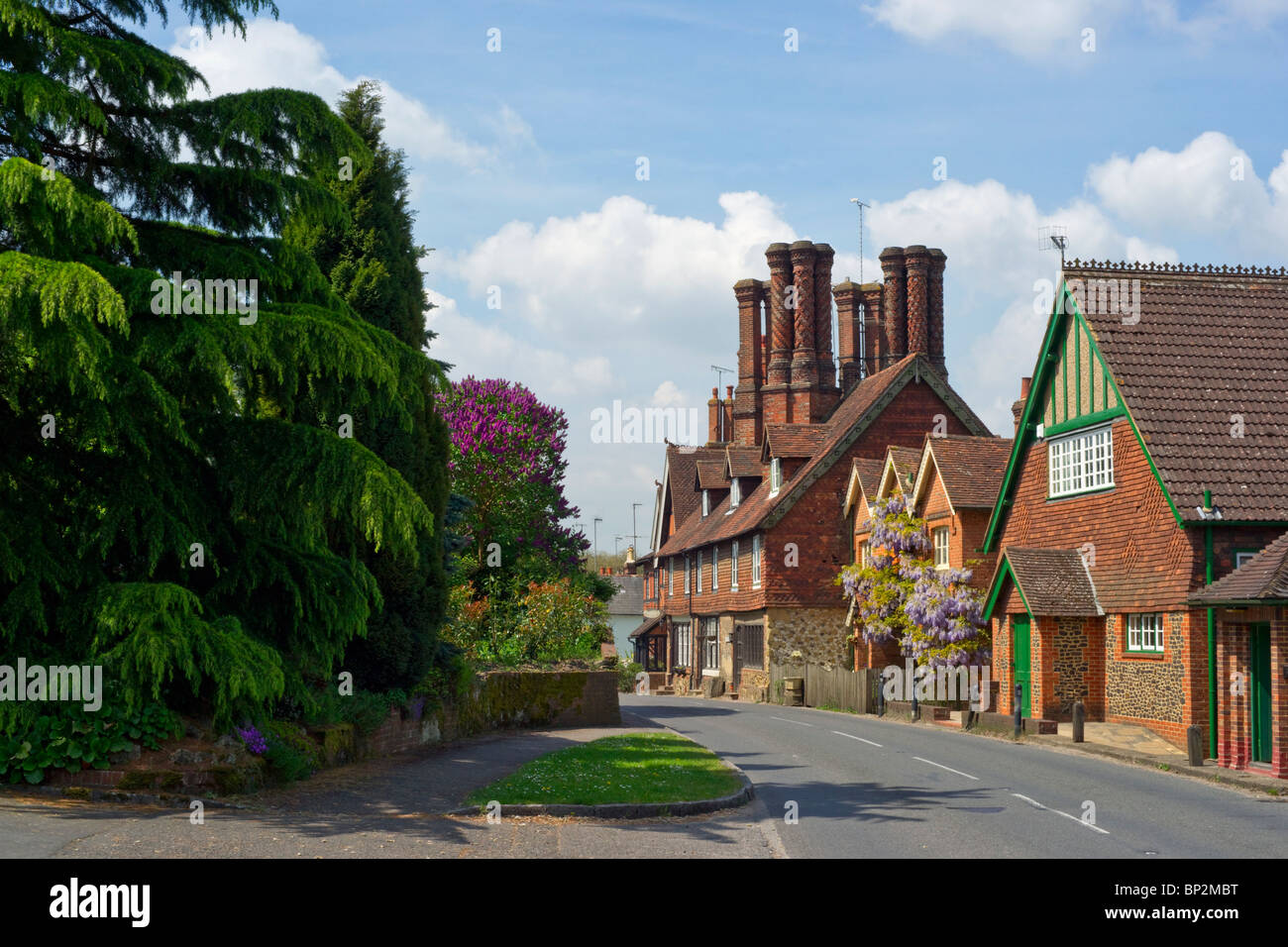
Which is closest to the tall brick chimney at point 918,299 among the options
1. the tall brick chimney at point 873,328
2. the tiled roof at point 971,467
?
the tall brick chimney at point 873,328

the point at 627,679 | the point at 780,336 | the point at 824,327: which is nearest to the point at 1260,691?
the point at 824,327

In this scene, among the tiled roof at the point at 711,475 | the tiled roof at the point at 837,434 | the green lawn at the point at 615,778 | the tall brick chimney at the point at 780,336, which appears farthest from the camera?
the tiled roof at the point at 711,475

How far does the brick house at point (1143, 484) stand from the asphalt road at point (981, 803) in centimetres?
246

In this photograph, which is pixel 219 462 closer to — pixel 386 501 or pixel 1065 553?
pixel 386 501

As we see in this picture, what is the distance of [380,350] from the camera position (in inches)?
551

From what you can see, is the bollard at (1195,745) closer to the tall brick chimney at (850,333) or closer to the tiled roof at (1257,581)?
the tiled roof at (1257,581)

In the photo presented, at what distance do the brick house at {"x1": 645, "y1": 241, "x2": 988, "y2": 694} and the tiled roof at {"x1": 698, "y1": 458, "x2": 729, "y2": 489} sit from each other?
56 mm

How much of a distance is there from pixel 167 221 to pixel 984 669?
23.1 meters

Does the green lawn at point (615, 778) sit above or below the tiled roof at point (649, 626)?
above

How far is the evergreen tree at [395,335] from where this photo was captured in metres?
18.9

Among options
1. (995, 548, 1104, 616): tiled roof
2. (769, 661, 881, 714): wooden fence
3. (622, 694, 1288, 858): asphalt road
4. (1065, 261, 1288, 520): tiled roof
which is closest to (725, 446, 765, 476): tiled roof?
(769, 661, 881, 714): wooden fence

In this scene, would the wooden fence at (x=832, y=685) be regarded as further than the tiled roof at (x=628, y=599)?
No

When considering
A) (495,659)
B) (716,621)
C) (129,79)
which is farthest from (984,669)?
(129,79)

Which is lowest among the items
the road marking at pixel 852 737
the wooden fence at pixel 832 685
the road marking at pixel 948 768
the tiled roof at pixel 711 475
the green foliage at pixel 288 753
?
the wooden fence at pixel 832 685
